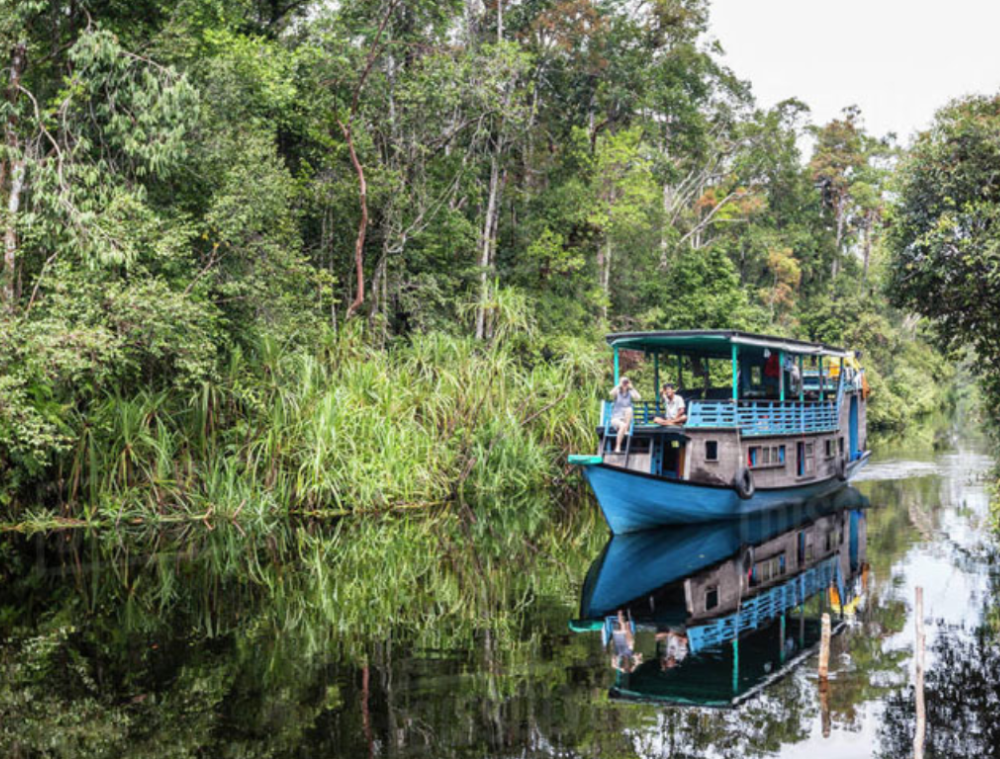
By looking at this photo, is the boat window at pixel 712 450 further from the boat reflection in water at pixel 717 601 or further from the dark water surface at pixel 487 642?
the dark water surface at pixel 487 642

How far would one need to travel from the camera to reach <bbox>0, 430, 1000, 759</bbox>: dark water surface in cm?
701

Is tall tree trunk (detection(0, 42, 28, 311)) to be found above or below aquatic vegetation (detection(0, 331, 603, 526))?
above

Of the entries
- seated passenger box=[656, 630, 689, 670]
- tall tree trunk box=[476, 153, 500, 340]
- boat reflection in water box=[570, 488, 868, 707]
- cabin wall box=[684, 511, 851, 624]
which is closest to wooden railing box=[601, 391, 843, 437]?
boat reflection in water box=[570, 488, 868, 707]

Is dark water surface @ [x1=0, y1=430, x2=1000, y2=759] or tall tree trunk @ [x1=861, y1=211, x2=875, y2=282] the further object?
tall tree trunk @ [x1=861, y1=211, x2=875, y2=282]

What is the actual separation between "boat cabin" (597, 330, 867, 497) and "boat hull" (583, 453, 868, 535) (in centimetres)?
22

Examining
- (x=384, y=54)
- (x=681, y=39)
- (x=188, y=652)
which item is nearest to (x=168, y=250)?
(x=188, y=652)

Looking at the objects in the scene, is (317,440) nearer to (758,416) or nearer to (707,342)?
(707,342)

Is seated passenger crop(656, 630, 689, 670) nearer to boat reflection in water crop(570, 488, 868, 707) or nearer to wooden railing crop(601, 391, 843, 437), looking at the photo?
boat reflection in water crop(570, 488, 868, 707)

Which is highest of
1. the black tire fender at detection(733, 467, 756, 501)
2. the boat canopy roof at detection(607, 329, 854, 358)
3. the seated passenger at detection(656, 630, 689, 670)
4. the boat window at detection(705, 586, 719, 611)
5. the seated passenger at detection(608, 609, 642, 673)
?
the boat canopy roof at detection(607, 329, 854, 358)

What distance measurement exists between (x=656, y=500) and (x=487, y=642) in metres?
6.60

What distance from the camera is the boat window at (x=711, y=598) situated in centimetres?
1115

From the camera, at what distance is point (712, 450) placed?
16.3 metres

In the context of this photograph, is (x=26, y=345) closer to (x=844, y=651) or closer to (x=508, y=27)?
(x=844, y=651)

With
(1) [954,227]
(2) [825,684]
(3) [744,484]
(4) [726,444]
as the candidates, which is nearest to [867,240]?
Answer: (1) [954,227]
